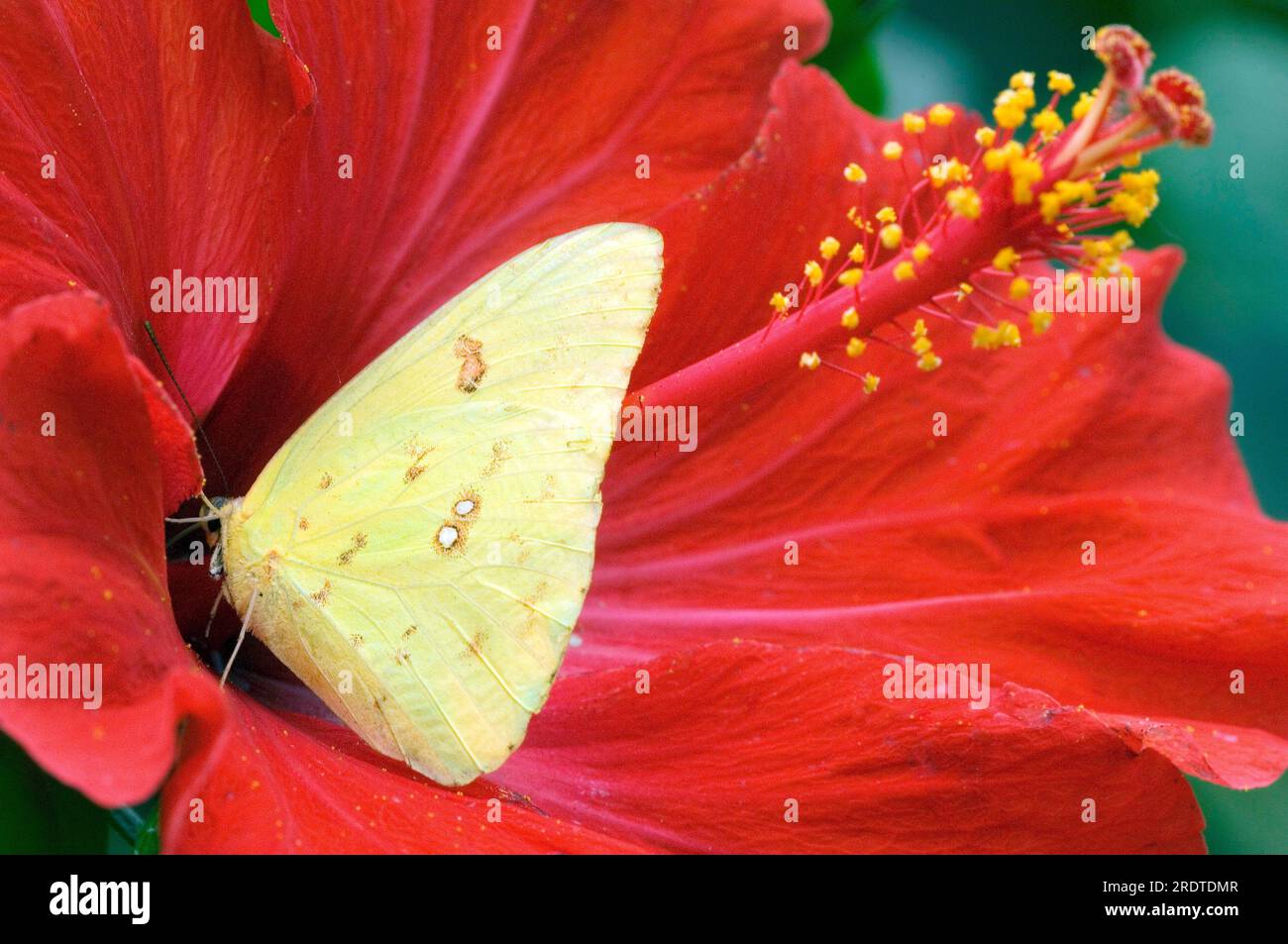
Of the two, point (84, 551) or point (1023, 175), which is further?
point (1023, 175)

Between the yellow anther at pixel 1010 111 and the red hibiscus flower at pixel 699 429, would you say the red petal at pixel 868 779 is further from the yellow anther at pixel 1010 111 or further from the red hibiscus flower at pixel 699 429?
the yellow anther at pixel 1010 111

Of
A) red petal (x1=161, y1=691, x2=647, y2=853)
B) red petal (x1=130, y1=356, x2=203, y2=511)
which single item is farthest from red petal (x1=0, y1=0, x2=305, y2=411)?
red petal (x1=161, y1=691, x2=647, y2=853)

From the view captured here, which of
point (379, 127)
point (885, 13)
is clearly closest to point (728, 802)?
point (379, 127)

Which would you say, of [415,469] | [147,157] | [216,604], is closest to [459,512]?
[415,469]

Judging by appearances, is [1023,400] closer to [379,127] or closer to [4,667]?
[379,127]

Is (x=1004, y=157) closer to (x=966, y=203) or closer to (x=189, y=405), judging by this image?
(x=966, y=203)
